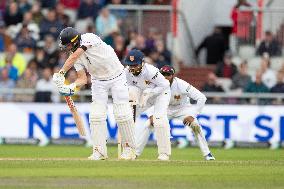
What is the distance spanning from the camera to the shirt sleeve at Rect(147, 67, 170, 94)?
68.5 feet

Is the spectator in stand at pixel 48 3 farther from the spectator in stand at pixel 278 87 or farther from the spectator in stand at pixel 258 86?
the spectator in stand at pixel 278 87

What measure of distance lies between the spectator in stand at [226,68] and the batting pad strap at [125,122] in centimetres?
912

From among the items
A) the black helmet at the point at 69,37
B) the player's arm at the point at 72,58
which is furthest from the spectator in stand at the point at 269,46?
the player's arm at the point at 72,58

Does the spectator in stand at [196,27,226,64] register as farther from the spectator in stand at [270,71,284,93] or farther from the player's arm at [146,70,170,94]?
the player's arm at [146,70,170,94]

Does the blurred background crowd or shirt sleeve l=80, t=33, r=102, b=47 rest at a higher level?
shirt sleeve l=80, t=33, r=102, b=47

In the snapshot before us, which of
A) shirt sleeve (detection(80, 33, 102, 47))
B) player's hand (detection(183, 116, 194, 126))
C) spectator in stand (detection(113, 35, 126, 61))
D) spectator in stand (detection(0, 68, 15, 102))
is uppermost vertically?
shirt sleeve (detection(80, 33, 102, 47))

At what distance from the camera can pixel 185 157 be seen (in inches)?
910

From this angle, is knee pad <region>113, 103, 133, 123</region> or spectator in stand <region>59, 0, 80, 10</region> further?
spectator in stand <region>59, 0, 80, 10</region>

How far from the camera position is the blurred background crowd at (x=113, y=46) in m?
28.5

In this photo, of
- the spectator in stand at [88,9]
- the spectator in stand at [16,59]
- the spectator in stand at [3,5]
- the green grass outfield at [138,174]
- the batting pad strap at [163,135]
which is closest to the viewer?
the green grass outfield at [138,174]

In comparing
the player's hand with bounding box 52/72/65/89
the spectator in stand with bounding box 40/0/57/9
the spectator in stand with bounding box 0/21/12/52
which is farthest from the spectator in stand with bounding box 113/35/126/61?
the player's hand with bounding box 52/72/65/89

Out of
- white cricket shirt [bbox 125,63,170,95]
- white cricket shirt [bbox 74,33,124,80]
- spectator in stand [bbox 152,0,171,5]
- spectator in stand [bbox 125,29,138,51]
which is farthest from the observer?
spectator in stand [bbox 152,0,171,5]

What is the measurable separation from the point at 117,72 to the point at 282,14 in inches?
412

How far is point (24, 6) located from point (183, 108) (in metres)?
9.37
